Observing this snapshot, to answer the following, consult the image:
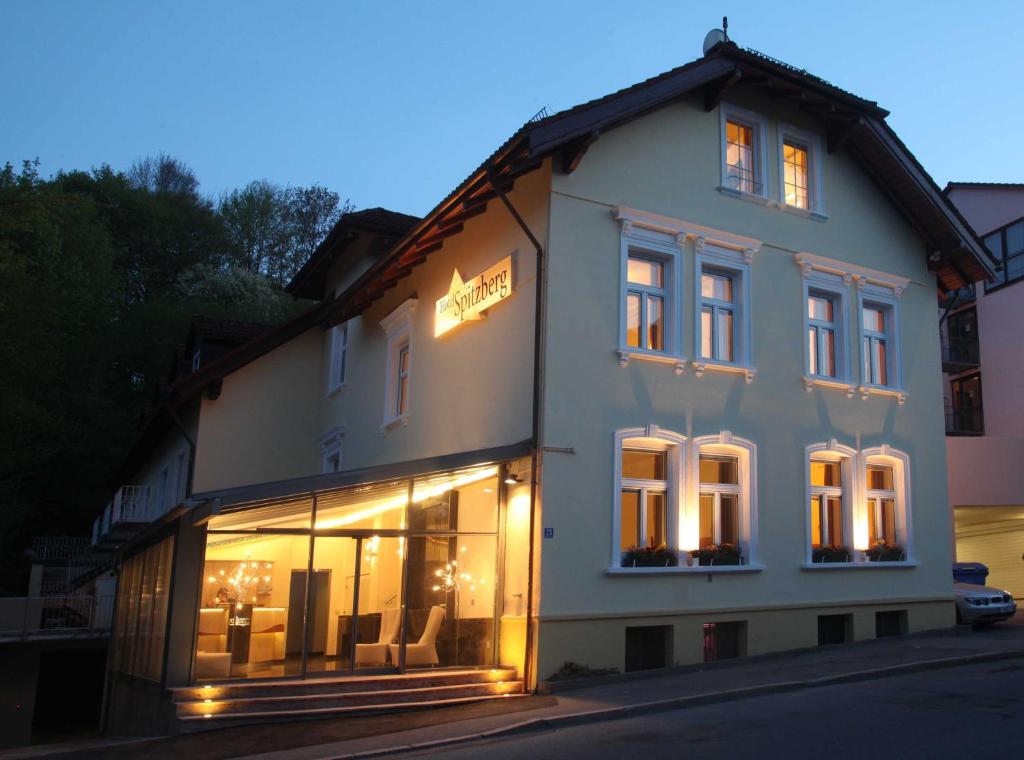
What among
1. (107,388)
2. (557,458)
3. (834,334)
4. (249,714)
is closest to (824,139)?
(834,334)

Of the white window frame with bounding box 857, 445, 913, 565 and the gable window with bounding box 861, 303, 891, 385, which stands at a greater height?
the gable window with bounding box 861, 303, 891, 385

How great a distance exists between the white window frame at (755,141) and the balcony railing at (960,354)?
1871 centimetres

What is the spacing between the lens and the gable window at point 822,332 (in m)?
17.4

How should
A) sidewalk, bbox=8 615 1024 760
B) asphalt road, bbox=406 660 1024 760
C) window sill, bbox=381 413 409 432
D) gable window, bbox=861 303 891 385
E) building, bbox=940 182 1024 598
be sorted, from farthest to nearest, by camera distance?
building, bbox=940 182 1024 598, window sill, bbox=381 413 409 432, gable window, bbox=861 303 891 385, sidewalk, bbox=8 615 1024 760, asphalt road, bbox=406 660 1024 760

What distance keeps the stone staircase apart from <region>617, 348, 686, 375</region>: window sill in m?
4.81

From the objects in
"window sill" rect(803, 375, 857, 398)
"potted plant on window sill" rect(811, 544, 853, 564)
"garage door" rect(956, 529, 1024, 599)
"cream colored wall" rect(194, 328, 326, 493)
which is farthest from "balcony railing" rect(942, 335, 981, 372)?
"cream colored wall" rect(194, 328, 326, 493)

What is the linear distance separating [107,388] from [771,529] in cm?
3506

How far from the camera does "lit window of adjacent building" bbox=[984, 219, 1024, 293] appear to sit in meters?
30.8

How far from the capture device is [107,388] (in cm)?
4322

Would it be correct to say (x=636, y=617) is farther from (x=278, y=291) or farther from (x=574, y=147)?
(x=278, y=291)

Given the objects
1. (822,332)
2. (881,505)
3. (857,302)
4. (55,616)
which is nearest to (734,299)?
(822,332)

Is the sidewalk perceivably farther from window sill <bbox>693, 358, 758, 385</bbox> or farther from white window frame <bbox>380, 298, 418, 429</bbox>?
white window frame <bbox>380, 298, 418, 429</bbox>

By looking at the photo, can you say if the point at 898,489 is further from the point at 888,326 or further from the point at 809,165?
the point at 809,165

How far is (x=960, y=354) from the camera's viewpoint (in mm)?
33125
